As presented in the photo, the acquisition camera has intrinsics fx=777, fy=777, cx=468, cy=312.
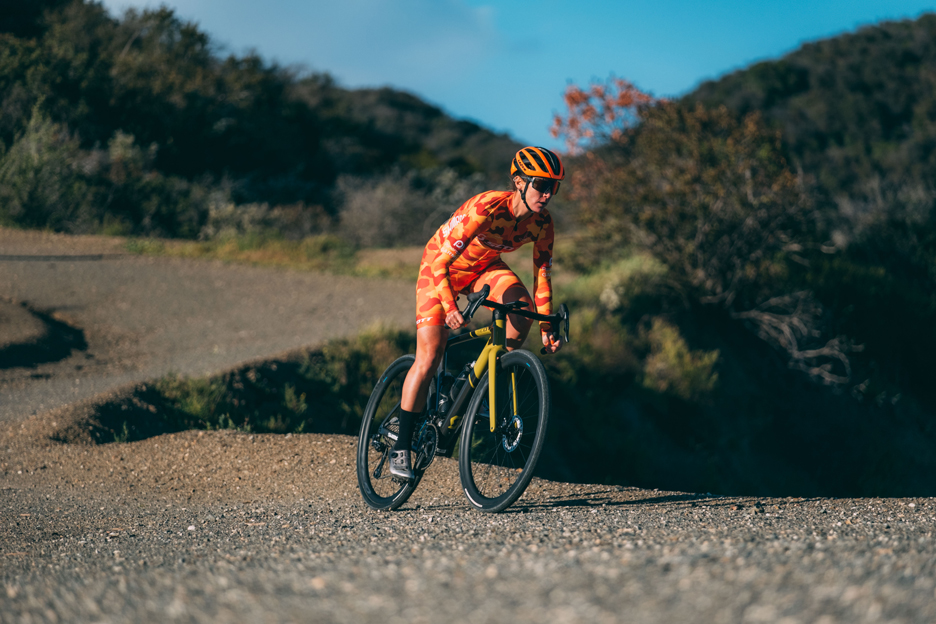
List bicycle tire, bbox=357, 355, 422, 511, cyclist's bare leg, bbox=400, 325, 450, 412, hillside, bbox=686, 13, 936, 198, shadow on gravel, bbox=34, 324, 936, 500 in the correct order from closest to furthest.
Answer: cyclist's bare leg, bbox=400, 325, 450, 412, bicycle tire, bbox=357, 355, 422, 511, shadow on gravel, bbox=34, 324, 936, 500, hillside, bbox=686, 13, 936, 198

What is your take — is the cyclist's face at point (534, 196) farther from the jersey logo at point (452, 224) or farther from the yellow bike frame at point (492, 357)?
the yellow bike frame at point (492, 357)

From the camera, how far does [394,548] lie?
2.93 m

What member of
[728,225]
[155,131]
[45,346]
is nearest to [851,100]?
[728,225]

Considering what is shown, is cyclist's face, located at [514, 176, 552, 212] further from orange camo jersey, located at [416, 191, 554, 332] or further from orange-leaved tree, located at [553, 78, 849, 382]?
orange-leaved tree, located at [553, 78, 849, 382]

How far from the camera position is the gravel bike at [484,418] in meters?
3.87

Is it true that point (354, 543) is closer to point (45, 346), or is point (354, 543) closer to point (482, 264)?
point (482, 264)

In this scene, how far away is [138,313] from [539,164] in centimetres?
875

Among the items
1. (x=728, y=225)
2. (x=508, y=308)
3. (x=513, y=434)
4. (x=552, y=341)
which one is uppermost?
(x=728, y=225)

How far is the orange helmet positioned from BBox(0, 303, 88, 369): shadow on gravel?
6.88 meters

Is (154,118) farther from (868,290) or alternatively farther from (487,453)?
(487,453)

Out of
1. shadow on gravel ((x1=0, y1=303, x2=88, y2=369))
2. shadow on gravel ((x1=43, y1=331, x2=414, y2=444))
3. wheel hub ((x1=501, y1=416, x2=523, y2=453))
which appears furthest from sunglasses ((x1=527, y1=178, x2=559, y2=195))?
shadow on gravel ((x1=0, y1=303, x2=88, y2=369))

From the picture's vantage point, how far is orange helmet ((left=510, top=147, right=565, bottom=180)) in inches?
152

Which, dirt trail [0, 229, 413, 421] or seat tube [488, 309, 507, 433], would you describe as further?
dirt trail [0, 229, 413, 421]

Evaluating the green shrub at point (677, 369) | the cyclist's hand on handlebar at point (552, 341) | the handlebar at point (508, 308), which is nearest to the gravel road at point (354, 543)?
the cyclist's hand on handlebar at point (552, 341)
